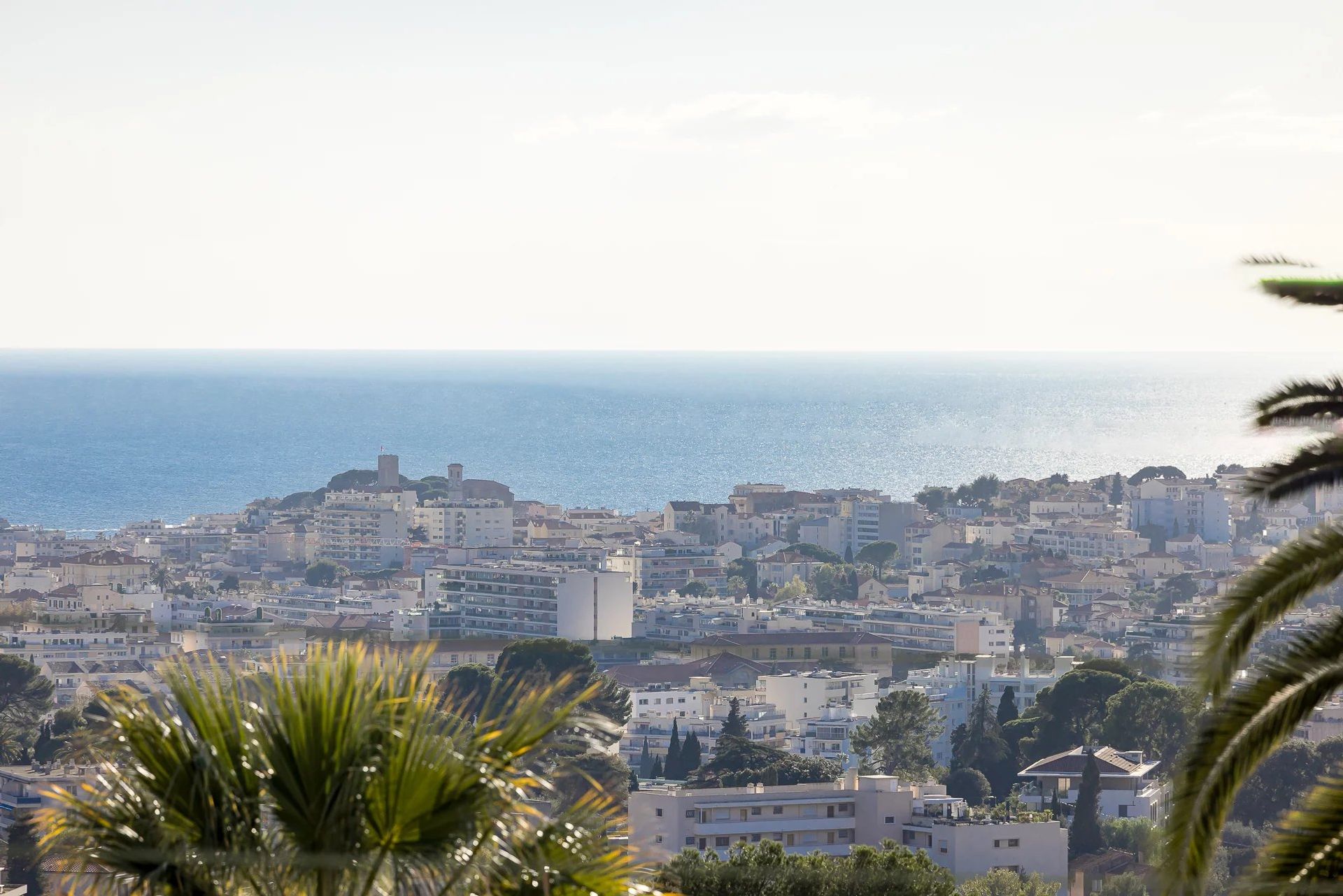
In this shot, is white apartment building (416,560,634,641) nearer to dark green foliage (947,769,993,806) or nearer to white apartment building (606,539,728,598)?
white apartment building (606,539,728,598)

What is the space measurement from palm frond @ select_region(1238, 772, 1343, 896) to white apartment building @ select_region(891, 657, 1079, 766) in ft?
63.5

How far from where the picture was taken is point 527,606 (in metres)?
34.6

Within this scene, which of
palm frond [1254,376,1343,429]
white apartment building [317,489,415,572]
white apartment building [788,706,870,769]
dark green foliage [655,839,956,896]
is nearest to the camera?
palm frond [1254,376,1343,429]

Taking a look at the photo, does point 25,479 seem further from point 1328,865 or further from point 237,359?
point 237,359

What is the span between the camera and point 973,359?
7377 inches

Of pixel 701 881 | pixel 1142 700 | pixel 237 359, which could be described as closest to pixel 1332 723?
pixel 1142 700

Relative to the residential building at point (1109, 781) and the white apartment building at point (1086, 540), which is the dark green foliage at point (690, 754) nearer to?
the residential building at point (1109, 781)

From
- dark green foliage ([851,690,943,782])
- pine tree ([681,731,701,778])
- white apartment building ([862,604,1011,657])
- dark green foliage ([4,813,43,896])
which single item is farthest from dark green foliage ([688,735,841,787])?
white apartment building ([862,604,1011,657])

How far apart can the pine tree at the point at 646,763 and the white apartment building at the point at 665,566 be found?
19.6 metres

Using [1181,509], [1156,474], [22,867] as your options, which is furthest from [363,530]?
[22,867]

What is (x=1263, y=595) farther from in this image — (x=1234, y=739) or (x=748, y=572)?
(x=748, y=572)

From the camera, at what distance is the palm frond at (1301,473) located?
256cm

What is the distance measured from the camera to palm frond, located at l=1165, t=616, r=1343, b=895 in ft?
8.14

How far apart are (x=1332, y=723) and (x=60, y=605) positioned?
20.9 meters
